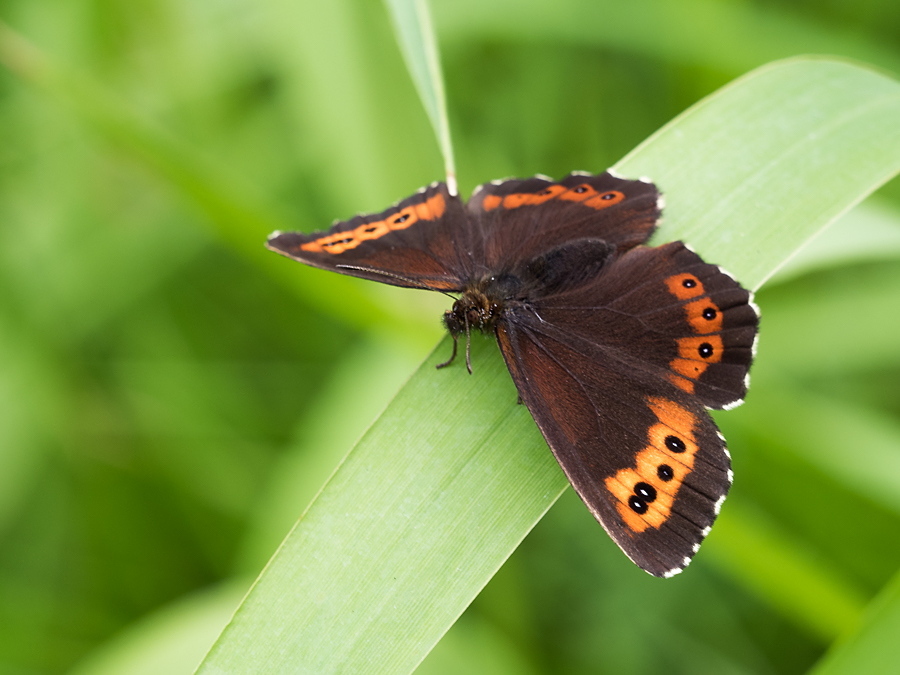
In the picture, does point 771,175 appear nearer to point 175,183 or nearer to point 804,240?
point 804,240

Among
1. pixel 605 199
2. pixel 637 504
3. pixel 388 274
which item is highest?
pixel 388 274

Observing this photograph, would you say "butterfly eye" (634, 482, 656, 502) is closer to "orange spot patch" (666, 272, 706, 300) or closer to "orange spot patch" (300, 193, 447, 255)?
"orange spot patch" (666, 272, 706, 300)

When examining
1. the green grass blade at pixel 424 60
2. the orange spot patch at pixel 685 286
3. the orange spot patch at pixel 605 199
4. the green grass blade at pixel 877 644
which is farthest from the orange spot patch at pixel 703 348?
the green grass blade at pixel 424 60

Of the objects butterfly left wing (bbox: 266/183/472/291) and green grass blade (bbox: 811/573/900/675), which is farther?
butterfly left wing (bbox: 266/183/472/291)

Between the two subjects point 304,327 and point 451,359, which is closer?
point 451,359

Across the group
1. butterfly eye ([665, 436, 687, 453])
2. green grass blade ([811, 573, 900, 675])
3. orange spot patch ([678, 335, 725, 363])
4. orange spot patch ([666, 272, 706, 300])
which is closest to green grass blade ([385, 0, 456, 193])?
orange spot patch ([666, 272, 706, 300])

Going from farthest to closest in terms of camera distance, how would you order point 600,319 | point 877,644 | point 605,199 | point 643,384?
point 605,199, point 600,319, point 643,384, point 877,644

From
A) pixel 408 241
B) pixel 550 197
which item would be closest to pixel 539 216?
pixel 550 197

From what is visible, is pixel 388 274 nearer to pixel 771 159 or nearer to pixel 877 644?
pixel 771 159
